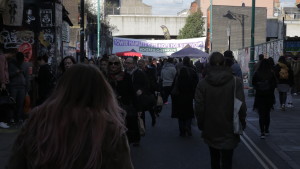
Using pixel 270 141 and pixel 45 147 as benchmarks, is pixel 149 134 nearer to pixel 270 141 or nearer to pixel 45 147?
pixel 270 141

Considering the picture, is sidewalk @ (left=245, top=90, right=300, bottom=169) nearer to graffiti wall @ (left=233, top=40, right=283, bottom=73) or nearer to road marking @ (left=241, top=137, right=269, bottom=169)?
road marking @ (left=241, top=137, right=269, bottom=169)

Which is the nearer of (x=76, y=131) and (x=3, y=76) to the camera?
(x=76, y=131)

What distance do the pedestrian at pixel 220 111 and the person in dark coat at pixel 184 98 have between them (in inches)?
202

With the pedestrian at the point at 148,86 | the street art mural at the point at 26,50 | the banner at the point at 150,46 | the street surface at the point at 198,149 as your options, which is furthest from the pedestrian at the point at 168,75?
the banner at the point at 150,46

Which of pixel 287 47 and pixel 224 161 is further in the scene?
pixel 287 47

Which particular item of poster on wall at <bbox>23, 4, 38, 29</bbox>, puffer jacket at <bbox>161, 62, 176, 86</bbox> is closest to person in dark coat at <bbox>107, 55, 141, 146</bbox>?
poster on wall at <bbox>23, 4, 38, 29</bbox>

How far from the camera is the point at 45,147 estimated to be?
8.31 feet

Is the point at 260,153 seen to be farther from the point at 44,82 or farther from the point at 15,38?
the point at 15,38

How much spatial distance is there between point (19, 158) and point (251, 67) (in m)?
21.7

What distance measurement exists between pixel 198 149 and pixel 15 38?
27.2 feet

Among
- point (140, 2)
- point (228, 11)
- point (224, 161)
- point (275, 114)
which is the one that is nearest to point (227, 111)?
point (224, 161)

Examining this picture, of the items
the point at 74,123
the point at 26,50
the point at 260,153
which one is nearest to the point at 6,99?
the point at 26,50

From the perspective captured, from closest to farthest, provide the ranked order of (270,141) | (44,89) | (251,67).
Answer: (44,89) → (270,141) → (251,67)

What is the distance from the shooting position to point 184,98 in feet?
36.8
